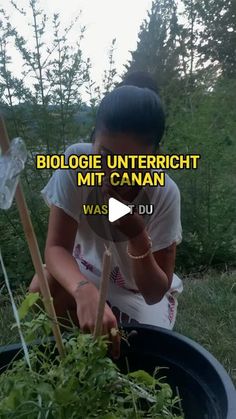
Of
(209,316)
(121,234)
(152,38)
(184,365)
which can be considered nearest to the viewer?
(184,365)

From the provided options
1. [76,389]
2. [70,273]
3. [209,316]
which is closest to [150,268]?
[70,273]

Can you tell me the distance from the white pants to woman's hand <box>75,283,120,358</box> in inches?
16.1

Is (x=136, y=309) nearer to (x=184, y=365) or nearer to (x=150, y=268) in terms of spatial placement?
(x=150, y=268)

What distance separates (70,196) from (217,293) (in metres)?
0.91

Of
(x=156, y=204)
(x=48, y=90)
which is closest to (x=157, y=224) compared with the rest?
(x=156, y=204)

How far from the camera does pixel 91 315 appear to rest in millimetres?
717

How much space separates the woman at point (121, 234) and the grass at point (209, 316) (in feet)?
0.77

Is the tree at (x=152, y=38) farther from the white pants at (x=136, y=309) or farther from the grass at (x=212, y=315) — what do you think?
the white pants at (x=136, y=309)

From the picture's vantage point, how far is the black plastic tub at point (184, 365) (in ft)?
1.92

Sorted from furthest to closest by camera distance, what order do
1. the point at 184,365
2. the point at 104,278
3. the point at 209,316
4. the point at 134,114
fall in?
the point at 209,316, the point at 134,114, the point at 184,365, the point at 104,278

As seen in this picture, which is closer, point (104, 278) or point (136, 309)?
point (104, 278)

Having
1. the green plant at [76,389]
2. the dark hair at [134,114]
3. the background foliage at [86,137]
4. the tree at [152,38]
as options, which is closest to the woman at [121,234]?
the dark hair at [134,114]

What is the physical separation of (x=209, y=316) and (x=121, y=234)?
67 centimetres

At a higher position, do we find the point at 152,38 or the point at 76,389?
the point at 152,38
